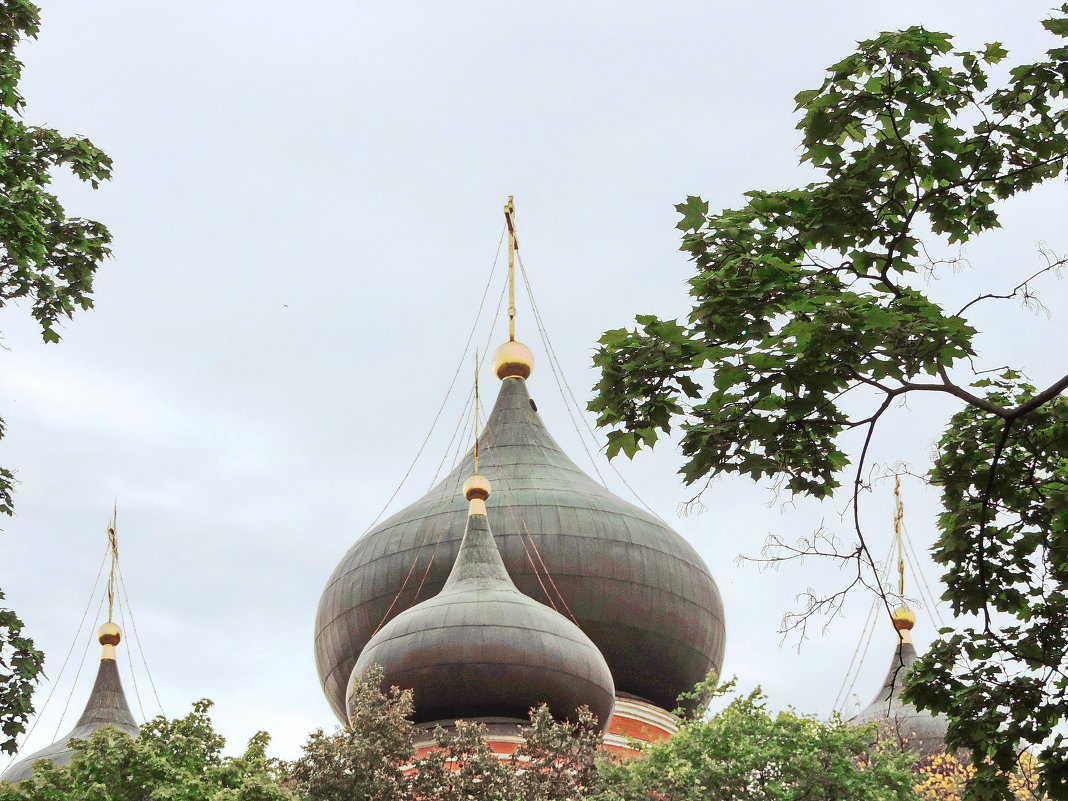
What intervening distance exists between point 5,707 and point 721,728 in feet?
42.8

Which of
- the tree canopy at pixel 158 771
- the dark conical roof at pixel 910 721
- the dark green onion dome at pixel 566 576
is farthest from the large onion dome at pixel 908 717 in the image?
the tree canopy at pixel 158 771

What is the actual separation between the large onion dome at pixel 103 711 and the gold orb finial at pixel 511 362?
997 centimetres

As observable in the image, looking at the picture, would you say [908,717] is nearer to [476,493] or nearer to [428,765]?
[476,493]

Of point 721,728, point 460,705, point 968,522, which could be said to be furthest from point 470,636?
point 968,522

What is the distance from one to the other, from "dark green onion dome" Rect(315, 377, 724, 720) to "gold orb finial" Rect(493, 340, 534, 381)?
2.91m

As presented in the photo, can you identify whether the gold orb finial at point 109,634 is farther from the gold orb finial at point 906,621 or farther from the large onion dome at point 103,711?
the gold orb finial at point 906,621

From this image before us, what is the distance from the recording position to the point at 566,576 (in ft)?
124

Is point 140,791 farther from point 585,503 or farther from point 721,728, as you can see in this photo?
point 585,503

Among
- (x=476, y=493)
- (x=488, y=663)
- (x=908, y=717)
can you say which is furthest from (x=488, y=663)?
(x=908, y=717)

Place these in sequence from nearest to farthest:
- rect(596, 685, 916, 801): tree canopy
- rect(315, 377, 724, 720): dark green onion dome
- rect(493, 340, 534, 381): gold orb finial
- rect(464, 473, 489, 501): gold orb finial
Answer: rect(596, 685, 916, 801): tree canopy < rect(464, 473, 489, 501): gold orb finial < rect(315, 377, 724, 720): dark green onion dome < rect(493, 340, 534, 381): gold orb finial

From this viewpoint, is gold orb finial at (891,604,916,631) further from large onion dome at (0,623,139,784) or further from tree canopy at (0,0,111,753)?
tree canopy at (0,0,111,753)

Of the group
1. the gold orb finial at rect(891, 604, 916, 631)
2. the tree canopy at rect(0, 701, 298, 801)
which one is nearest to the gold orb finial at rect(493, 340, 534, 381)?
the gold orb finial at rect(891, 604, 916, 631)

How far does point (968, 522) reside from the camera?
43.1ft

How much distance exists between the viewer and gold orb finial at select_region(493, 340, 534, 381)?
1682 inches
